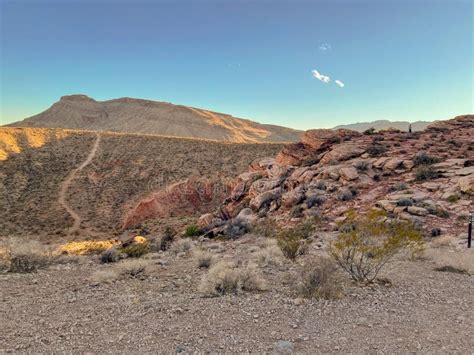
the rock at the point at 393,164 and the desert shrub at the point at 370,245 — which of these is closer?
the desert shrub at the point at 370,245

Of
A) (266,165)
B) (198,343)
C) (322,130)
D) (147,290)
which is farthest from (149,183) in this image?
(198,343)

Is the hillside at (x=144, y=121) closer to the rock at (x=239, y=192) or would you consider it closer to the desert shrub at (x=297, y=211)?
the rock at (x=239, y=192)

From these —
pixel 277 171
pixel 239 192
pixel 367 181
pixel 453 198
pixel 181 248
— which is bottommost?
pixel 181 248

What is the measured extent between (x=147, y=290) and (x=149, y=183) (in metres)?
34.2

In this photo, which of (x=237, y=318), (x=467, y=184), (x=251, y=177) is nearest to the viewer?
(x=237, y=318)

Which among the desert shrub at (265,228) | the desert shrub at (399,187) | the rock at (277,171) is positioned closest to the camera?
the desert shrub at (265,228)

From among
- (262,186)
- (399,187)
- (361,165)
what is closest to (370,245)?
(399,187)

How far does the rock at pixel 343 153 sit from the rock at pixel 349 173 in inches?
104

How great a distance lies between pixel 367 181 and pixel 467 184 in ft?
15.0

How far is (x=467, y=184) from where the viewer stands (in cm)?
1350

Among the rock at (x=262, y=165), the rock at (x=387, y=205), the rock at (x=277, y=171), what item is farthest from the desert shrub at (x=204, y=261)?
the rock at (x=262, y=165)

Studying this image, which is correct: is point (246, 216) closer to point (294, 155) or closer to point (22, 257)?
point (294, 155)

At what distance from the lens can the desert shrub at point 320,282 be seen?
5.83m

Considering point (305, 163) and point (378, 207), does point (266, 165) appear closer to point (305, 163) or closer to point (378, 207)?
point (305, 163)
